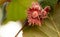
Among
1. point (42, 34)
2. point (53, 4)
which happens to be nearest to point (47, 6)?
point (53, 4)

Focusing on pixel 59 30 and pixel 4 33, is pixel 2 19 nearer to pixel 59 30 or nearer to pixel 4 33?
pixel 4 33

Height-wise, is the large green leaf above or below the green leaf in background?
below

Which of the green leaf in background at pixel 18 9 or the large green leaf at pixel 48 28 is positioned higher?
the green leaf in background at pixel 18 9

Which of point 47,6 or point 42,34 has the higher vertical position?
point 47,6
